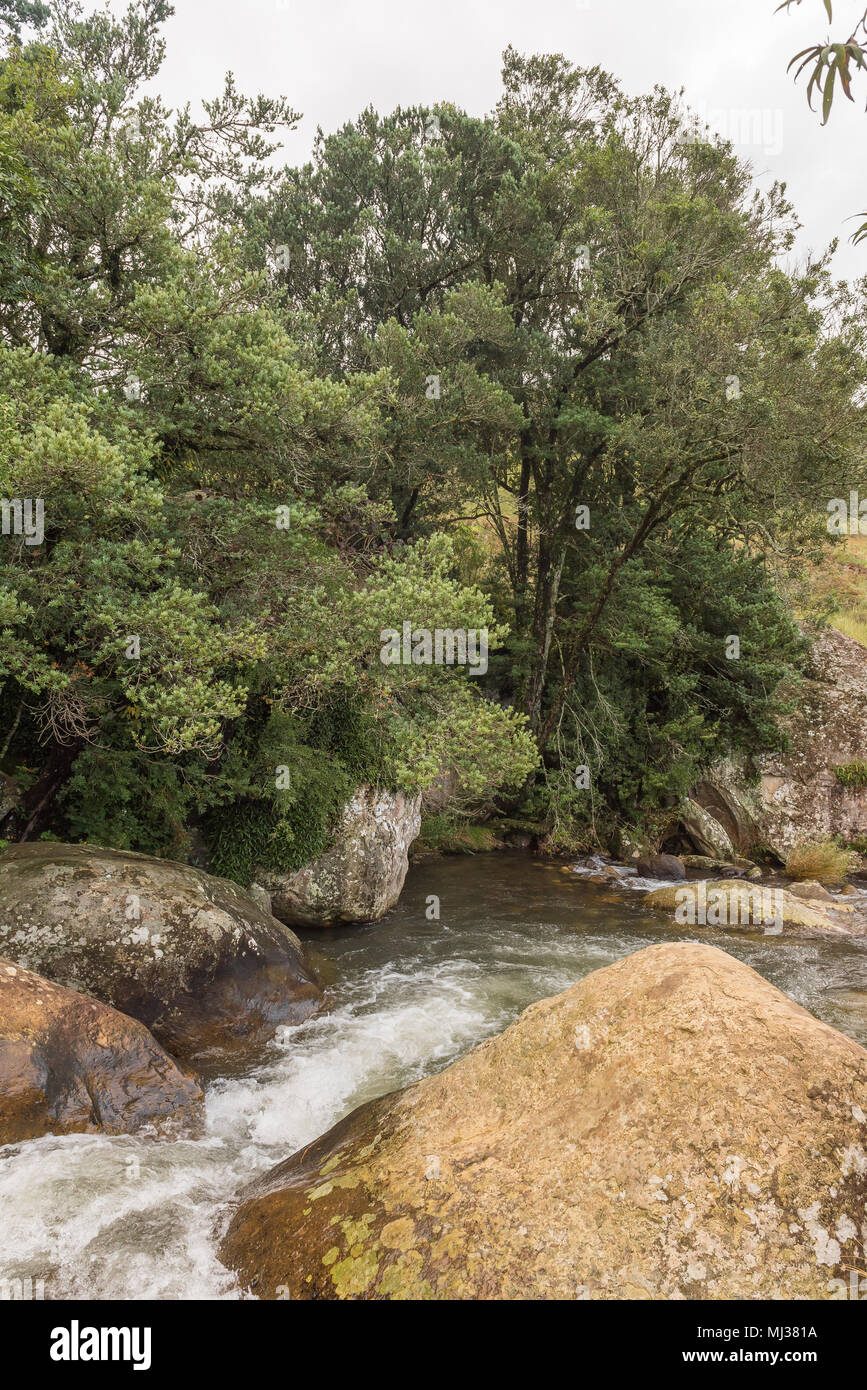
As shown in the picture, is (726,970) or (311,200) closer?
(726,970)

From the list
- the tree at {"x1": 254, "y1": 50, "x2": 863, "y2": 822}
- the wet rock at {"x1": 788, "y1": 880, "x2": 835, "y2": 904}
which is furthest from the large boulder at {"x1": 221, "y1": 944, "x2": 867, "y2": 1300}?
the tree at {"x1": 254, "y1": 50, "x2": 863, "y2": 822}

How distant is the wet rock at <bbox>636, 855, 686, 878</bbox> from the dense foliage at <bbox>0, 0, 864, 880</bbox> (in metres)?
1.87

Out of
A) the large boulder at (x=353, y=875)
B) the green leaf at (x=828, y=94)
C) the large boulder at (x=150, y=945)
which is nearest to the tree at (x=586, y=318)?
the large boulder at (x=353, y=875)

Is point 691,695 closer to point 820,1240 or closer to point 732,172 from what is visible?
point 732,172

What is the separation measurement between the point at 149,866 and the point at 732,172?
1841 centimetres

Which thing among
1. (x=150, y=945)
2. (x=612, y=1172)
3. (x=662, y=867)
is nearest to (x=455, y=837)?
(x=662, y=867)

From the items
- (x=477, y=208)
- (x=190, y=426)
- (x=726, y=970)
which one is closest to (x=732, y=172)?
(x=477, y=208)

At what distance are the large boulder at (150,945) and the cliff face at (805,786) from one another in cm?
1142

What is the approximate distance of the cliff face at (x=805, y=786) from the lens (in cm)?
1597

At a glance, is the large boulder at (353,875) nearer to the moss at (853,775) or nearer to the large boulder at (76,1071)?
the large boulder at (76,1071)

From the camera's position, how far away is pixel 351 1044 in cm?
732

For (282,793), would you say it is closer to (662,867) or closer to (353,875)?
(353,875)

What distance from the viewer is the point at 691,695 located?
1736 cm

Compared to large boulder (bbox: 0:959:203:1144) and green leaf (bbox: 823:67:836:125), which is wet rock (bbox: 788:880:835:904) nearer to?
large boulder (bbox: 0:959:203:1144)
